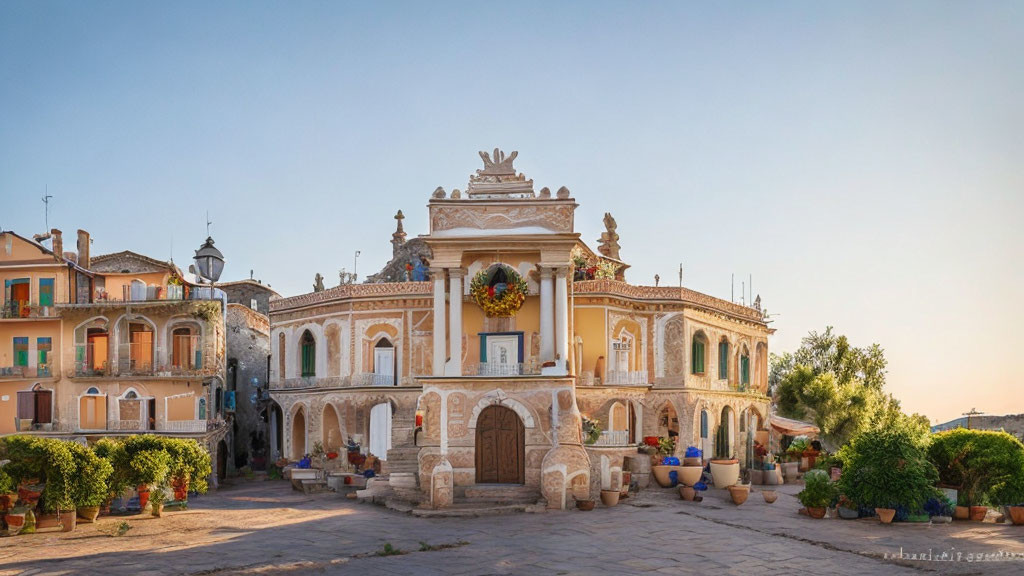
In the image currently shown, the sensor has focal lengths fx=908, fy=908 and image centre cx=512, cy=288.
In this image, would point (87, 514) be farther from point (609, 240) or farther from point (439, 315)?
point (609, 240)

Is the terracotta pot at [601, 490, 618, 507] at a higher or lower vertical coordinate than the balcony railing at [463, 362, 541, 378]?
lower

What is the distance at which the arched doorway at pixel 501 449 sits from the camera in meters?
25.9

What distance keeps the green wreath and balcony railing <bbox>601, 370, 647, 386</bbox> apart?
17.3 feet

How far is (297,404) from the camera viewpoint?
3591cm

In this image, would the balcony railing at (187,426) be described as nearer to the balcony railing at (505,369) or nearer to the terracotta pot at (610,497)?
the balcony railing at (505,369)

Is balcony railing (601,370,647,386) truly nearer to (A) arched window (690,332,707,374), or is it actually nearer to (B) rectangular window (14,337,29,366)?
(A) arched window (690,332,707,374)

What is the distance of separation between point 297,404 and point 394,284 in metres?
6.45

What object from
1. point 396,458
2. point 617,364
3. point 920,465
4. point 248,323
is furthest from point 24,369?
point 920,465

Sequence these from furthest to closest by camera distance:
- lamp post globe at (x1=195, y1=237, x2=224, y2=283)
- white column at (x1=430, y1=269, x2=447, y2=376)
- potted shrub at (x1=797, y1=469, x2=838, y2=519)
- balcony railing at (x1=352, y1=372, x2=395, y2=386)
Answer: balcony railing at (x1=352, y1=372, x2=395, y2=386), lamp post globe at (x1=195, y1=237, x2=224, y2=283), white column at (x1=430, y1=269, x2=447, y2=376), potted shrub at (x1=797, y1=469, x2=838, y2=519)

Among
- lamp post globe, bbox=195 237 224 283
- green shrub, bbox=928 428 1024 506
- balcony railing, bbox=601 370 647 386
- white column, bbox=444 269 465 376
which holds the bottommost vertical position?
green shrub, bbox=928 428 1024 506

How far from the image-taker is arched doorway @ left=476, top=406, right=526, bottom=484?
25938 millimetres

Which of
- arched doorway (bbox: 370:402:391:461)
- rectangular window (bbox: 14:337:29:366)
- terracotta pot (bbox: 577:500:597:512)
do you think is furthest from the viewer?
rectangular window (bbox: 14:337:29:366)

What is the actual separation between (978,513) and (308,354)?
79.1 ft

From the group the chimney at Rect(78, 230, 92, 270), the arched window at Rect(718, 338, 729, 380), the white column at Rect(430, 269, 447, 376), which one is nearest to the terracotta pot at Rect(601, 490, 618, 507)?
the white column at Rect(430, 269, 447, 376)
